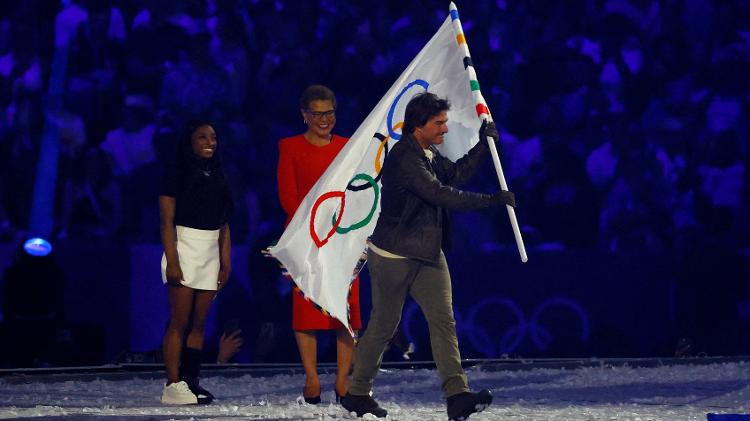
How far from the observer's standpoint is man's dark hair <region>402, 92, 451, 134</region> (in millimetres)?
6039

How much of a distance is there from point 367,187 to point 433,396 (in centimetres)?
180

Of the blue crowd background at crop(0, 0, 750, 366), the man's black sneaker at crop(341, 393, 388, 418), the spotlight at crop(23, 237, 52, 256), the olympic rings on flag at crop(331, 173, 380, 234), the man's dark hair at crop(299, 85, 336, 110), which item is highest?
the blue crowd background at crop(0, 0, 750, 366)

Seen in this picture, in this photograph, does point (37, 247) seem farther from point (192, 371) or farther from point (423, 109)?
point (423, 109)

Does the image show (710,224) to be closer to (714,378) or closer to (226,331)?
(714,378)

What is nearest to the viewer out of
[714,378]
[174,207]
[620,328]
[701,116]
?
[174,207]

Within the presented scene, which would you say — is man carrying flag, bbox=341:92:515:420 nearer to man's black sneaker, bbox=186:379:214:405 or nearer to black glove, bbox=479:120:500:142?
black glove, bbox=479:120:500:142

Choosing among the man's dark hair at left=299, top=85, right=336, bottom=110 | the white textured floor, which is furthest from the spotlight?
the man's dark hair at left=299, top=85, right=336, bottom=110

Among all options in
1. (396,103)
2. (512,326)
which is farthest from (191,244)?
(512,326)

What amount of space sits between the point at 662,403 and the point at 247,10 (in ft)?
18.5

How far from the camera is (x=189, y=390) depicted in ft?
24.1

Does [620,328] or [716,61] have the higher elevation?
[716,61]

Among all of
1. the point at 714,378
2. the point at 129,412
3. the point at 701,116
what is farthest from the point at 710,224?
the point at 129,412

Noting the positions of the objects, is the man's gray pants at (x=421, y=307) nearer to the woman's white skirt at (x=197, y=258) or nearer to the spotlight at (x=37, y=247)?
the woman's white skirt at (x=197, y=258)

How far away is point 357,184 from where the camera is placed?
268 inches
